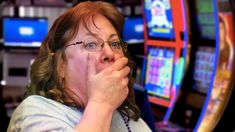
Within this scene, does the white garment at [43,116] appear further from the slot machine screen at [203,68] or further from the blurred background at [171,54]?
the slot machine screen at [203,68]

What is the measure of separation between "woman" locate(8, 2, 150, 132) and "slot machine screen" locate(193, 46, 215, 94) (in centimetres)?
173

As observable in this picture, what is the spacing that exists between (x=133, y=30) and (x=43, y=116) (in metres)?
3.70

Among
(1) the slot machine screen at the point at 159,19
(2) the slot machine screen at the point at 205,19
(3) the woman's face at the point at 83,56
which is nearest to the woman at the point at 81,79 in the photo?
(3) the woman's face at the point at 83,56

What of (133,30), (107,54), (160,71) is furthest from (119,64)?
(133,30)

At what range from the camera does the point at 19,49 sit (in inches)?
175

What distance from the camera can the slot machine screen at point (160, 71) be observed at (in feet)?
11.7

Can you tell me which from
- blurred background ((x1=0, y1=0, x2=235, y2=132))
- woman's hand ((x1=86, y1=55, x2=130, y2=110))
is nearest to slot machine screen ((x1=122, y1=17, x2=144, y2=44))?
blurred background ((x1=0, y1=0, x2=235, y2=132))

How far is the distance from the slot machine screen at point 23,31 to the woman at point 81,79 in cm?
316

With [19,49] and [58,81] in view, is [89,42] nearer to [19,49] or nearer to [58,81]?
[58,81]

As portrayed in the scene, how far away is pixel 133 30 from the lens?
15.7 feet

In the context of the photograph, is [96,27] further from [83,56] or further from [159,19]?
[159,19]

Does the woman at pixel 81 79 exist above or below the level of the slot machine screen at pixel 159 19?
above

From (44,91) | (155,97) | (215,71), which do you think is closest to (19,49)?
(155,97)

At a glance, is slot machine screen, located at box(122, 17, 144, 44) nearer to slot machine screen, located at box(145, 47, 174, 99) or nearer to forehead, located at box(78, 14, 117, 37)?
slot machine screen, located at box(145, 47, 174, 99)
